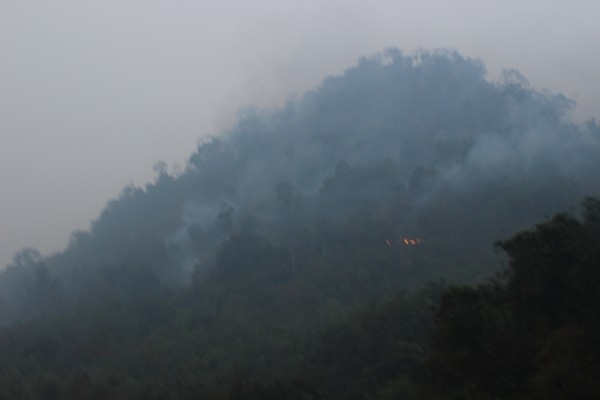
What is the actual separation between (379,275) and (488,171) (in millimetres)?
18752

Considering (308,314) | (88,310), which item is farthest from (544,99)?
(88,310)

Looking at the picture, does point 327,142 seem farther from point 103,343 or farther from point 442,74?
point 103,343

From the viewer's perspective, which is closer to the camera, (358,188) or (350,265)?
(350,265)

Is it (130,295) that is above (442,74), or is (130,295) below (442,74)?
below

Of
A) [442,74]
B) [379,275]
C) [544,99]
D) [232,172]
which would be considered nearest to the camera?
[379,275]

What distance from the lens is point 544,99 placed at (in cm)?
7875

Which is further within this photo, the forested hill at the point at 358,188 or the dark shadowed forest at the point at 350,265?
the forested hill at the point at 358,188

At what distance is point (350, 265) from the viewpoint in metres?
55.0

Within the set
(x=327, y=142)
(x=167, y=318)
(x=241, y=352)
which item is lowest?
(x=241, y=352)

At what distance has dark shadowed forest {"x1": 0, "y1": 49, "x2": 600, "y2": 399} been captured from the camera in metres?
18.8

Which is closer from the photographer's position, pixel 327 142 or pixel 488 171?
pixel 488 171

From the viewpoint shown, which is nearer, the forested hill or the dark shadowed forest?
the dark shadowed forest

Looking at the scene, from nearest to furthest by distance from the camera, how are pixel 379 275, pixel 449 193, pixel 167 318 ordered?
pixel 379 275 < pixel 167 318 < pixel 449 193

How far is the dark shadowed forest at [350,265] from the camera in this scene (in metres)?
18.8
